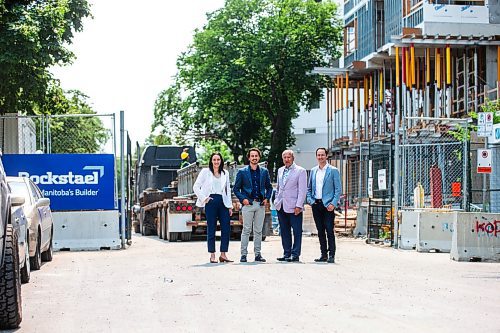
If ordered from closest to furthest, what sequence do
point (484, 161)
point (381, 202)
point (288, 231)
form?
point (288, 231) < point (484, 161) < point (381, 202)

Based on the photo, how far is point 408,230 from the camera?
2155 centimetres

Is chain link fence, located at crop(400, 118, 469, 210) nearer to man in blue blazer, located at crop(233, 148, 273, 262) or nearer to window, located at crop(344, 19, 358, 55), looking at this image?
man in blue blazer, located at crop(233, 148, 273, 262)

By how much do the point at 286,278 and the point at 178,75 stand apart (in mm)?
44970

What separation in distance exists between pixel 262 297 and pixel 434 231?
35.2ft

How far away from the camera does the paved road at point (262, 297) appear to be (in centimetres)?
891

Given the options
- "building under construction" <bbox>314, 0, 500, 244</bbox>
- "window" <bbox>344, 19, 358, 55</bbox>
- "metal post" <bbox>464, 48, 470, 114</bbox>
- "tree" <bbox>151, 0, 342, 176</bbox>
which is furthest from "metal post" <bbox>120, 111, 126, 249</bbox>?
"tree" <bbox>151, 0, 342, 176</bbox>

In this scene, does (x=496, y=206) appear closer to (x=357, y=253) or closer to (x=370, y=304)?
(x=357, y=253)

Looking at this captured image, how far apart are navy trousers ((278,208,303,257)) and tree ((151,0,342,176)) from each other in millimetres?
37068

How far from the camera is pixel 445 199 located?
26.9 metres

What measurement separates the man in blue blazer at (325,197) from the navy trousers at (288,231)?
35cm

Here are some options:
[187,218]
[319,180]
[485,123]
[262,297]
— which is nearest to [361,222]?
[187,218]

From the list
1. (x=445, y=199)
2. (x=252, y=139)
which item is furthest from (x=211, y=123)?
(x=445, y=199)

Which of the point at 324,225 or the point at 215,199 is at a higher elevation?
the point at 215,199

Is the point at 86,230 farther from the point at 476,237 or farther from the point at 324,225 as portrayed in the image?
the point at 476,237
